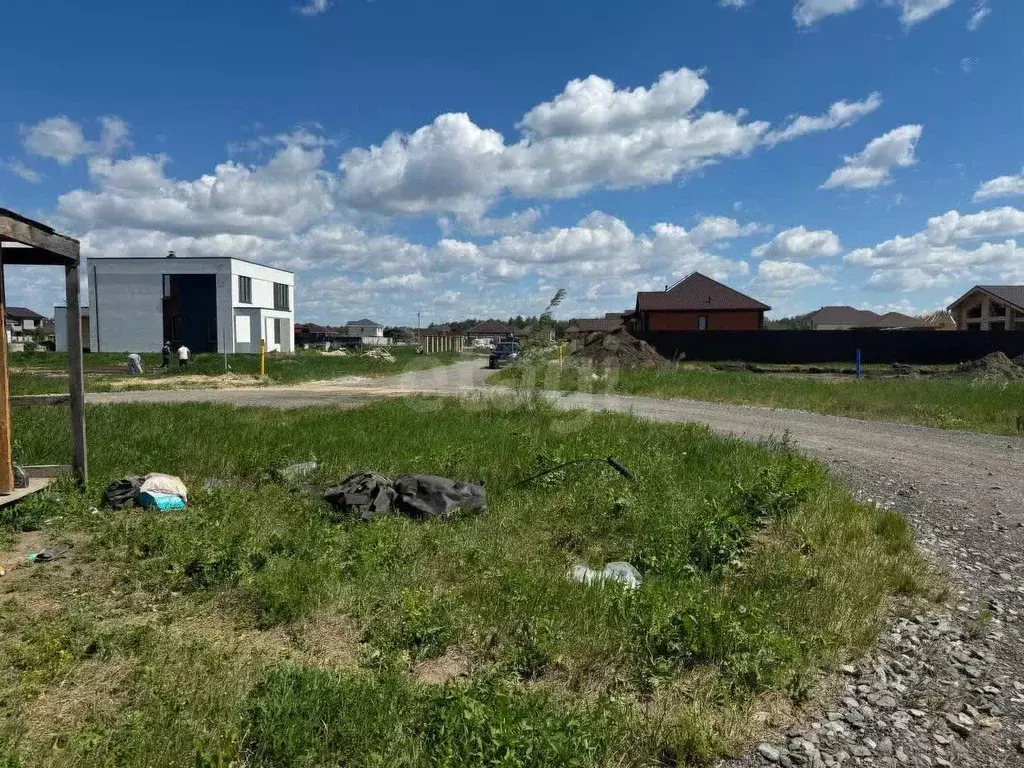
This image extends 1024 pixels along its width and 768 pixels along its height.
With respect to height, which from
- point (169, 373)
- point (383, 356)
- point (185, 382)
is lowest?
point (185, 382)

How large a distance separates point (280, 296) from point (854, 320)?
217ft

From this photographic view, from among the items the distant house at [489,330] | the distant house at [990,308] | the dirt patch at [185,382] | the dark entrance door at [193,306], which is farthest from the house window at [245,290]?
the distant house at [489,330]

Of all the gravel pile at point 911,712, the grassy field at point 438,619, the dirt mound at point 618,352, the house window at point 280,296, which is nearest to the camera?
the grassy field at point 438,619

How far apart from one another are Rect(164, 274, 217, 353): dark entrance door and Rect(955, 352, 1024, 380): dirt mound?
45.3m

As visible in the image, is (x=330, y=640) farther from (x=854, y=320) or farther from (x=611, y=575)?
(x=854, y=320)

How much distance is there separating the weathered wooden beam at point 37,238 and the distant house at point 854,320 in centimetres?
8149

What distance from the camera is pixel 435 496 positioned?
5.71 metres

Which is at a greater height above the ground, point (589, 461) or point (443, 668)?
point (589, 461)

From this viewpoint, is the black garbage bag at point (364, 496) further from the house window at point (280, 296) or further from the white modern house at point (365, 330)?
the white modern house at point (365, 330)

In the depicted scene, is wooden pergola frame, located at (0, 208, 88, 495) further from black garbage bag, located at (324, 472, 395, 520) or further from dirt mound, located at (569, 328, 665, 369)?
dirt mound, located at (569, 328, 665, 369)

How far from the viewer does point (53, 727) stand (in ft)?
8.50

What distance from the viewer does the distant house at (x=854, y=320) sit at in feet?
257

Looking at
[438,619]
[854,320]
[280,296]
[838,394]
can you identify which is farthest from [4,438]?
[854,320]

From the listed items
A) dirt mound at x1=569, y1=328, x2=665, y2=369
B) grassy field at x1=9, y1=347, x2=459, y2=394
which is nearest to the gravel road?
grassy field at x1=9, y1=347, x2=459, y2=394
